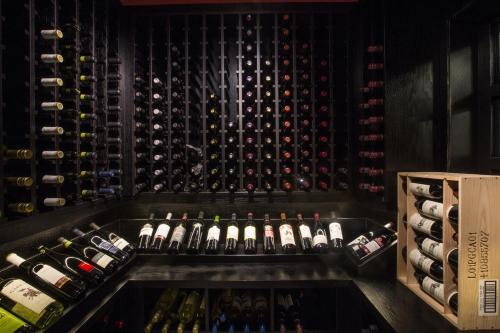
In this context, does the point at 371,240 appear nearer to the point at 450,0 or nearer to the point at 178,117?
the point at 450,0

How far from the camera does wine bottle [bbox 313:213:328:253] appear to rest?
7.99 ft

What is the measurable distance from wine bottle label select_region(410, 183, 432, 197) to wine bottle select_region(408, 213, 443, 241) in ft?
0.43

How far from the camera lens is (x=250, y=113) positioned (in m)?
2.78

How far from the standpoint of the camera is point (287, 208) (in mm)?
2818

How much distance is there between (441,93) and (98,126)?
8.02ft

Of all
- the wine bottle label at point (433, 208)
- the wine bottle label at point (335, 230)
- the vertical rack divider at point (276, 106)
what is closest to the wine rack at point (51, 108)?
the vertical rack divider at point (276, 106)

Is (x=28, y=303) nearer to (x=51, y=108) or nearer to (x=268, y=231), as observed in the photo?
(x=51, y=108)

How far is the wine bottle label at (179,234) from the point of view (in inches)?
Result: 97.7

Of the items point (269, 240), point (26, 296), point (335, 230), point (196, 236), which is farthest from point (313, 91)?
point (26, 296)

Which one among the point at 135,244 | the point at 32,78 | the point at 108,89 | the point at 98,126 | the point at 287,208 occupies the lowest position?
the point at 135,244

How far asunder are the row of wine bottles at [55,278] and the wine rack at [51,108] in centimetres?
27

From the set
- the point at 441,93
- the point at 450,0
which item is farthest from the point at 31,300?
the point at 450,0

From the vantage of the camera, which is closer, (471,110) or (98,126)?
(471,110)

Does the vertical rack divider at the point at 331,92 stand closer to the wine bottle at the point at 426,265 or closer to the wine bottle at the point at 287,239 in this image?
the wine bottle at the point at 287,239
